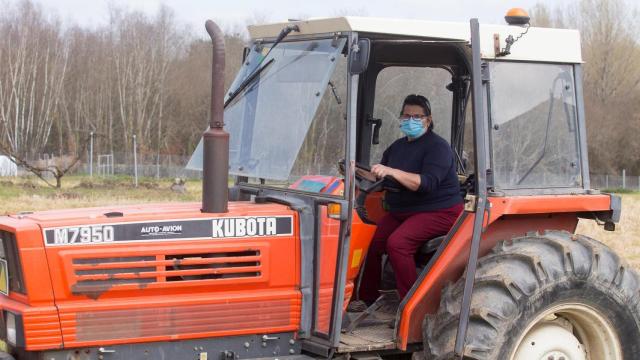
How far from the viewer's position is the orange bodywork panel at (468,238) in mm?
5332

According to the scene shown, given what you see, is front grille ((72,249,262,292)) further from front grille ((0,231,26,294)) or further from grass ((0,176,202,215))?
grass ((0,176,202,215))

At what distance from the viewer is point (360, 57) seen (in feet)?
16.3

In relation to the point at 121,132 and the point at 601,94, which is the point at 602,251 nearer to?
the point at 121,132

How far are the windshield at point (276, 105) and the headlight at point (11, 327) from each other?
156 cm

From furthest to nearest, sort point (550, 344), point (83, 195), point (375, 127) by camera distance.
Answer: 1. point (83, 195)
2. point (375, 127)
3. point (550, 344)

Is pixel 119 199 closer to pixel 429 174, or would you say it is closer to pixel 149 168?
pixel 429 174

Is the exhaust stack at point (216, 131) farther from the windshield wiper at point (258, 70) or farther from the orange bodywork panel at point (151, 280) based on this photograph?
the windshield wiper at point (258, 70)

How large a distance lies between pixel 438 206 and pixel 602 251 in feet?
3.51

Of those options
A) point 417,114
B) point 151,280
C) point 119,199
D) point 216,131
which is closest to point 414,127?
point 417,114

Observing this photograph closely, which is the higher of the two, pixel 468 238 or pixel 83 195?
pixel 83 195

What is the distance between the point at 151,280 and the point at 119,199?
21.5m

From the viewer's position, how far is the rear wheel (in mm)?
5180

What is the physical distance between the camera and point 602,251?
5.55m

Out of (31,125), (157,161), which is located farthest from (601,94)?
(31,125)
